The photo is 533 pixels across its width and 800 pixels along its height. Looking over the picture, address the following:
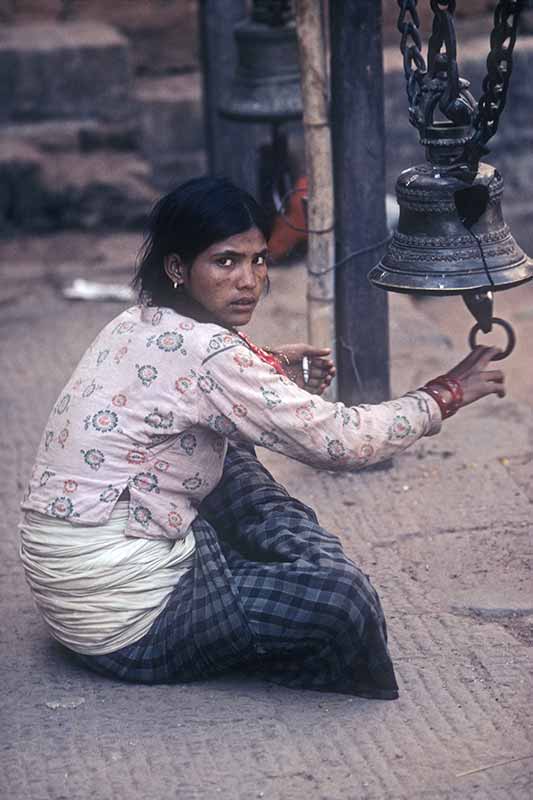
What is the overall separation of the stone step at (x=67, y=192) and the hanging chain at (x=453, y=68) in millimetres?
4637

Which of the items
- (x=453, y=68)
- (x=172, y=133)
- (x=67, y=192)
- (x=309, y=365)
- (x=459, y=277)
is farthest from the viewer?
(x=172, y=133)

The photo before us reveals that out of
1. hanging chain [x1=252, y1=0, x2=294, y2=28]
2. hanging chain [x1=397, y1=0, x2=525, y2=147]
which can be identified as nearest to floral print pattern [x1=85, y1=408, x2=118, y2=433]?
hanging chain [x1=397, y1=0, x2=525, y2=147]

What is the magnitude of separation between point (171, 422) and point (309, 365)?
535mm

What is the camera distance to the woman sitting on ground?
2707 mm

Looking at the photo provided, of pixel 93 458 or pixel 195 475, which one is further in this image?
pixel 195 475

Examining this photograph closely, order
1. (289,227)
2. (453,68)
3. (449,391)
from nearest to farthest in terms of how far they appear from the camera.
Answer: (453,68), (449,391), (289,227)

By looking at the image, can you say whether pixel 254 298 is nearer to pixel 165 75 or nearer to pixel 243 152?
pixel 243 152

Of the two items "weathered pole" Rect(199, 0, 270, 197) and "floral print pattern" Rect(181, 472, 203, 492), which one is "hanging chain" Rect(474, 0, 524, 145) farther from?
"weathered pole" Rect(199, 0, 270, 197)

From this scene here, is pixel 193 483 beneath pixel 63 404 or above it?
beneath

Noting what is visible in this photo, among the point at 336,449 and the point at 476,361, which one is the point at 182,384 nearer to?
the point at 336,449

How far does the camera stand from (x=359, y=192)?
391 cm

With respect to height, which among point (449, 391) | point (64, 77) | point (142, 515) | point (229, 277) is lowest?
point (142, 515)

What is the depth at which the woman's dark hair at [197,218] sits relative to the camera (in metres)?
2.71

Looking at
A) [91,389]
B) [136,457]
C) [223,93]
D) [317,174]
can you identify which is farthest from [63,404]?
[223,93]
